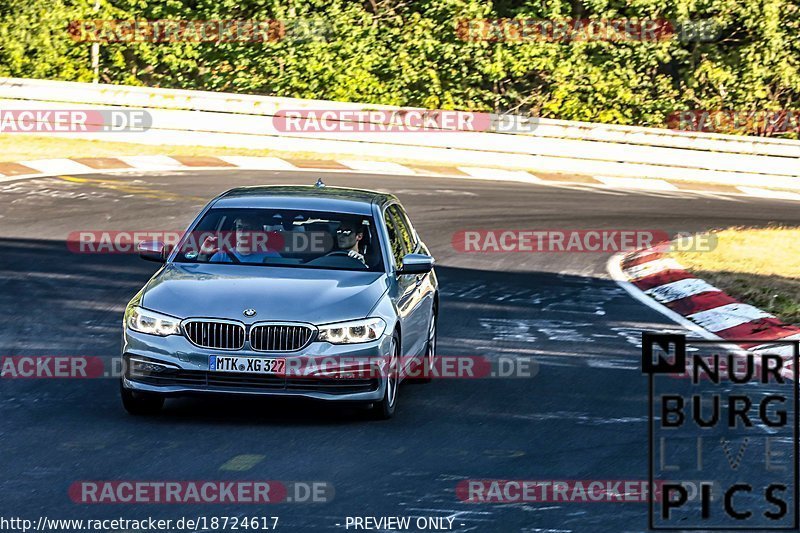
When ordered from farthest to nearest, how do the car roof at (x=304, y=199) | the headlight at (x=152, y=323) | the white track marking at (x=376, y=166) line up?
the white track marking at (x=376, y=166) < the car roof at (x=304, y=199) < the headlight at (x=152, y=323)

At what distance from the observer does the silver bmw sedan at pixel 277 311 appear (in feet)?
30.9

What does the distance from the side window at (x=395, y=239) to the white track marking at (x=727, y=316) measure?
410cm

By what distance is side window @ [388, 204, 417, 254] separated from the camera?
11633 millimetres

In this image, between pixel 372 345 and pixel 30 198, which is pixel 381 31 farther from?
pixel 372 345

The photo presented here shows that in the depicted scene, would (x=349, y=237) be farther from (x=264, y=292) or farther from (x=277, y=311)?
(x=277, y=311)

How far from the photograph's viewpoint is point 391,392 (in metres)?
9.91

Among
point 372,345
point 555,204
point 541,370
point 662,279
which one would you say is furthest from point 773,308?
point 555,204

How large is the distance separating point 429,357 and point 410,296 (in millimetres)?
1121

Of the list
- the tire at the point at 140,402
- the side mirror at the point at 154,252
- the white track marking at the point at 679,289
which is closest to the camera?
the tire at the point at 140,402

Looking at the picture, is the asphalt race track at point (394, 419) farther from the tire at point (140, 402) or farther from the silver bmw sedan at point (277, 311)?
the silver bmw sedan at point (277, 311)

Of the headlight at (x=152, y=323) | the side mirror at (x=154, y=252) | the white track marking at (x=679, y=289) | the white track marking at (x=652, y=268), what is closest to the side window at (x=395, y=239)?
the side mirror at (x=154, y=252)

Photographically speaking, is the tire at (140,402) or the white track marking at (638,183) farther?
the white track marking at (638,183)

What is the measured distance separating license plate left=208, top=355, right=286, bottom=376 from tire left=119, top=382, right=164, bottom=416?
488 mm

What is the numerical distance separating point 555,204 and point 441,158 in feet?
21.3
